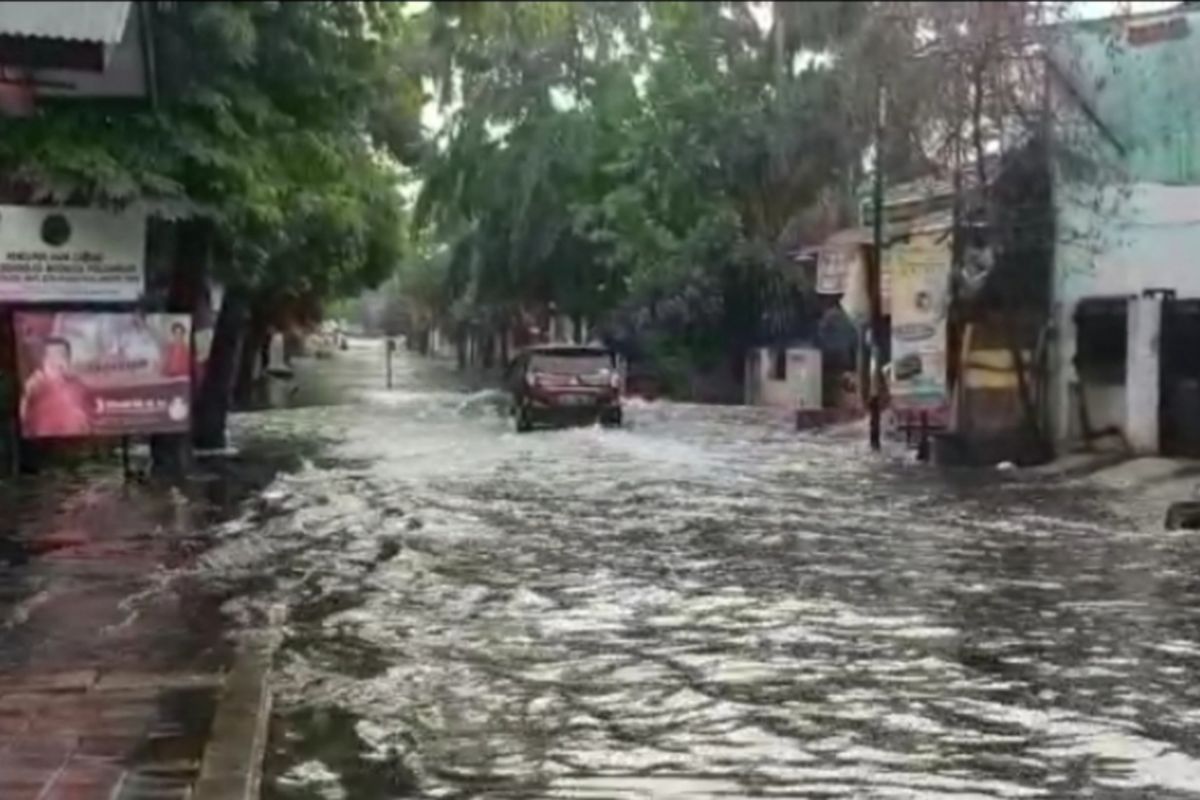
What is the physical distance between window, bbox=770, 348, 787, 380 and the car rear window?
9668 millimetres

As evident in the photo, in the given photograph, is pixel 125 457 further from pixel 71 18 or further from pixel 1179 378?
pixel 71 18

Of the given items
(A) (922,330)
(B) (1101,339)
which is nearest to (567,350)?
(A) (922,330)

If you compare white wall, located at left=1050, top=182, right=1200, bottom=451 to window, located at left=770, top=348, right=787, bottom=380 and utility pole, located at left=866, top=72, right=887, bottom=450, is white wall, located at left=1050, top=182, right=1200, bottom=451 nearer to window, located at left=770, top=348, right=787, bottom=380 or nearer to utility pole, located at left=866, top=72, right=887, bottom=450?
utility pole, located at left=866, top=72, right=887, bottom=450

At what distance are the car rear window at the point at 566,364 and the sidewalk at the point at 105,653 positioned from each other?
18739mm

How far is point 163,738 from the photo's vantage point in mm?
8133

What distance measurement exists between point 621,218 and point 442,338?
78.4 meters

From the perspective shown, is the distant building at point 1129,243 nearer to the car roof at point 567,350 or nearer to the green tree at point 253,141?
the green tree at point 253,141

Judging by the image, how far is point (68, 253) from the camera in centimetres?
1972

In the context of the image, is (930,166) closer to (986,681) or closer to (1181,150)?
(1181,150)

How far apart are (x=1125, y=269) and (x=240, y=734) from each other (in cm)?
2036

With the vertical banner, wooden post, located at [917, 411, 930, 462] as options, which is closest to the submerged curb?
wooden post, located at [917, 411, 930, 462]

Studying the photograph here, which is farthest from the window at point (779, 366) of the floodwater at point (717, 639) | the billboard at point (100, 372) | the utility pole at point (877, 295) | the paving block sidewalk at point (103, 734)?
the paving block sidewalk at point (103, 734)

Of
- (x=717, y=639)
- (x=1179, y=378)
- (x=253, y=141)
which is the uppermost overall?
(x=253, y=141)

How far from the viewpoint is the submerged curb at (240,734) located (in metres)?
7.29
